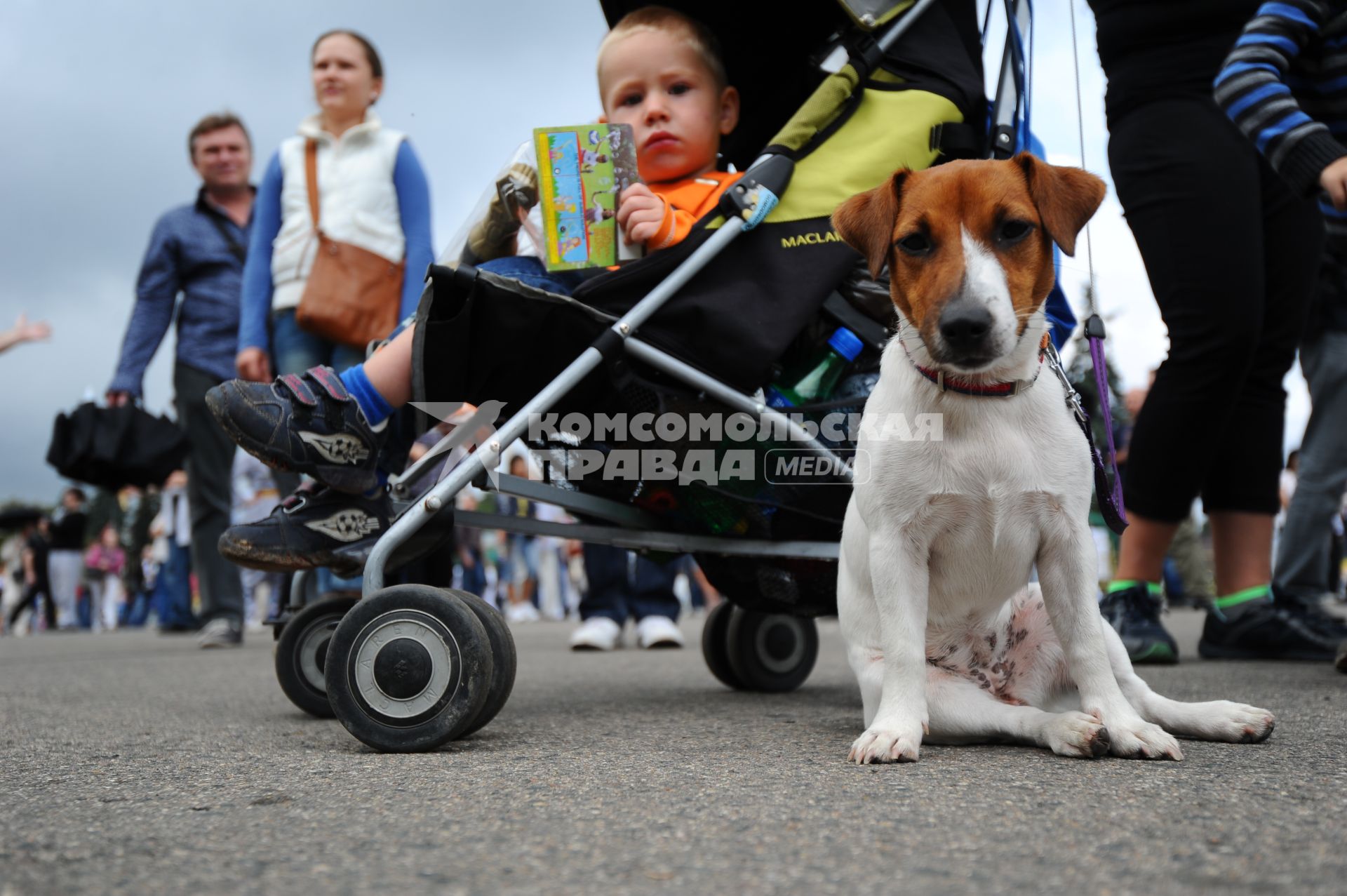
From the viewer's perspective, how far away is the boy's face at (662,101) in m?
3.15

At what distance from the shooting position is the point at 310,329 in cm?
418

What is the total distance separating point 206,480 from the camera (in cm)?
595

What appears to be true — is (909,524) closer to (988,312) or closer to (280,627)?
(988,312)

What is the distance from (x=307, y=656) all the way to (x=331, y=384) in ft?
2.47

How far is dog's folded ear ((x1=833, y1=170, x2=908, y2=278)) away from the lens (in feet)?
7.16

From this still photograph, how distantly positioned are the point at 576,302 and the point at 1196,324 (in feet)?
6.52

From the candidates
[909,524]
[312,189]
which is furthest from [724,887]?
[312,189]

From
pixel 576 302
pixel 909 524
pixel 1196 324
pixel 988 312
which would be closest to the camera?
pixel 988 312

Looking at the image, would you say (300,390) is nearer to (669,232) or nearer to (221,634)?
(669,232)

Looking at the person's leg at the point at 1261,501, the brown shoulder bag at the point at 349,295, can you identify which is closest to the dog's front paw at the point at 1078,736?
the person's leg at the point at 1261,501

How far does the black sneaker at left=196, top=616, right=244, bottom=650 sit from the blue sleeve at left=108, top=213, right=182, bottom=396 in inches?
57.9

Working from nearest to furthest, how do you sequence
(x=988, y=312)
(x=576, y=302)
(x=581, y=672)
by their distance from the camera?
1. (x=988, y=312)
2. (x=576, y=302)
3. (x=581, y=672)

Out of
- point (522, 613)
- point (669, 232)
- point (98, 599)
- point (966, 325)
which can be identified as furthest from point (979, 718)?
point (98, 599)

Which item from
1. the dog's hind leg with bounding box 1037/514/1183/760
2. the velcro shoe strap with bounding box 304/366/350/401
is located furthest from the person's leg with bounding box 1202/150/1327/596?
the velcro shoe strap with bounding box 304/366/350/401
